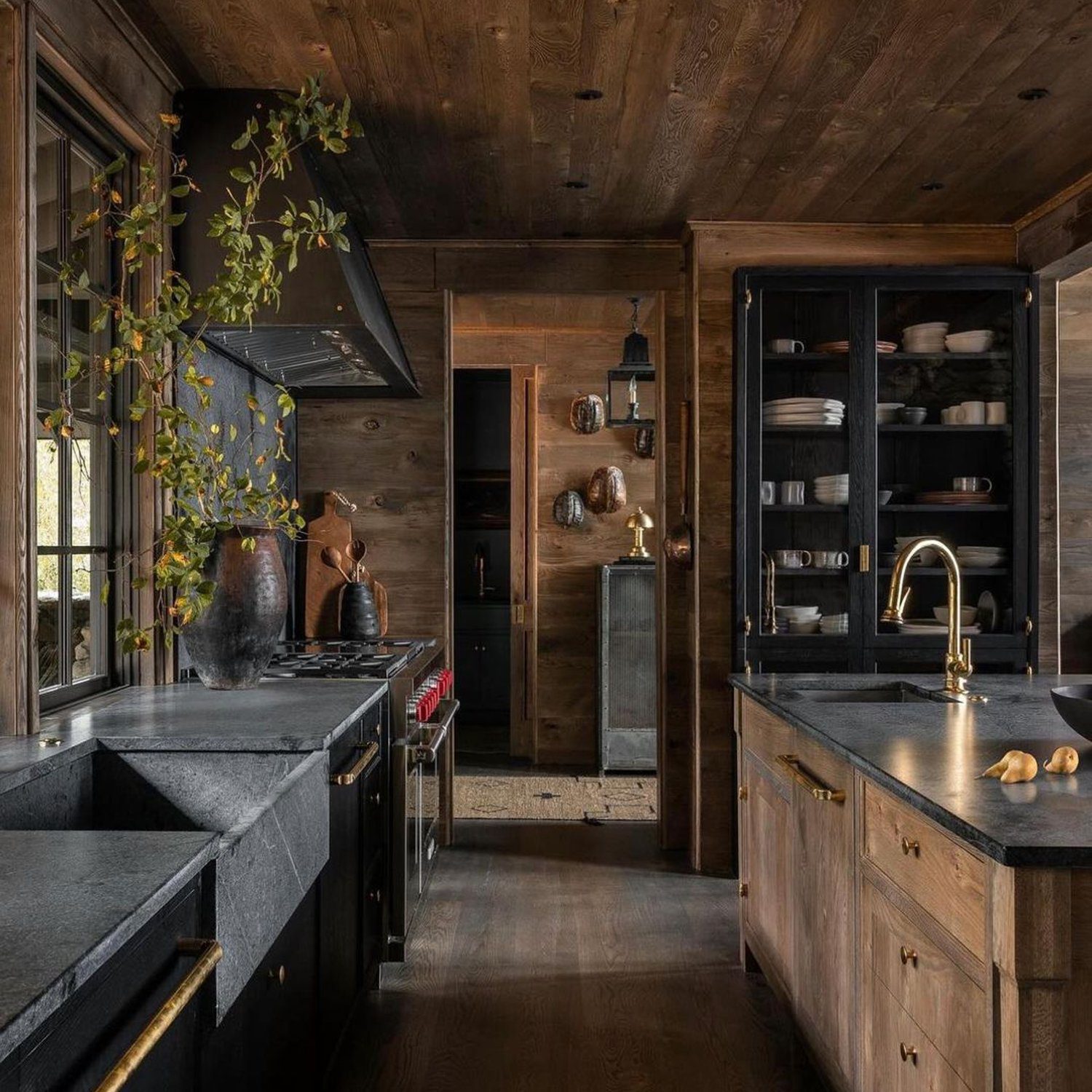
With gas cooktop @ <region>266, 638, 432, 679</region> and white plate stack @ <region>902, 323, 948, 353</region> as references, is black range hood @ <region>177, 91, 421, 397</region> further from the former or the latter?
white plate stack @ <region>902, 323, 948, 353</region>

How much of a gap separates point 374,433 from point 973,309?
2.33m

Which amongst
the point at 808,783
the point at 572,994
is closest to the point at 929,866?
the point at 808,783

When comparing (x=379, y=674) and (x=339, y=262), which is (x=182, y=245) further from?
(x=379, y=674)

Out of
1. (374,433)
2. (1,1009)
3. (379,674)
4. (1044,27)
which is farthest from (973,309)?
(1,1009)

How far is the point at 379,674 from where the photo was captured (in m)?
3.02

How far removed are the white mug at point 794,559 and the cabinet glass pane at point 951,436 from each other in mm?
258

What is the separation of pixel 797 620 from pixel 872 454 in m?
0.66

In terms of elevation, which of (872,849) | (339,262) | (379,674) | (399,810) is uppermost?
(339,262)

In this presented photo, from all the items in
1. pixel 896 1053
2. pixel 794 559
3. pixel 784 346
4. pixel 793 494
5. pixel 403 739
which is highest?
pixel 784 346

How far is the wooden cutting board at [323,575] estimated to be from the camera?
4.20 meters

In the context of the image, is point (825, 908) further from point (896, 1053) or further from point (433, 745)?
point (433, 745)

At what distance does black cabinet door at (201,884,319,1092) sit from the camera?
1537 millimetres

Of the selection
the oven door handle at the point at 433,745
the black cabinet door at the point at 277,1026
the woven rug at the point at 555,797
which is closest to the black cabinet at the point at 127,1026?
the black cabinet door at the point at 277,1026

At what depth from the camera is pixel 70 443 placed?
8.03 feet
